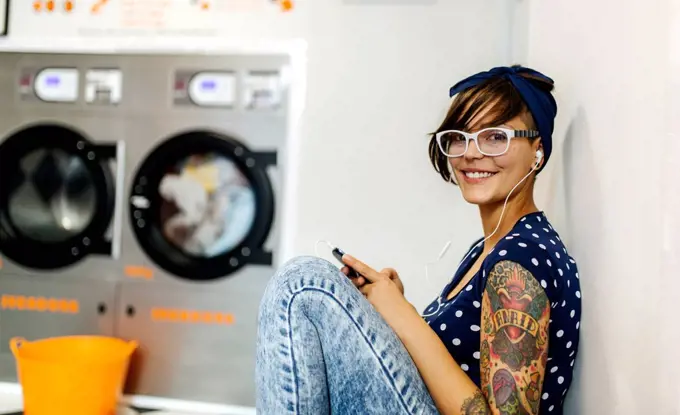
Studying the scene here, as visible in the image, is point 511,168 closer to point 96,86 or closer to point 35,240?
point 96,86

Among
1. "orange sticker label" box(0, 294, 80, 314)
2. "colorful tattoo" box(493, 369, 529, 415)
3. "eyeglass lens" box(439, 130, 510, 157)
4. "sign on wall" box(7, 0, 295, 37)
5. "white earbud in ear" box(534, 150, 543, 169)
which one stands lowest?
"orange sticker label" box(0, 294, 80, 314)

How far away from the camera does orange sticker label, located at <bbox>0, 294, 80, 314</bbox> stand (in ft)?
7.72

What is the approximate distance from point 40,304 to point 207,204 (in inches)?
33.0

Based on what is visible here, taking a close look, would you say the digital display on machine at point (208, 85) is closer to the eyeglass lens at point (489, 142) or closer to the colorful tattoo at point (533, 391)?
the eyeglass lens at point (489, 142)

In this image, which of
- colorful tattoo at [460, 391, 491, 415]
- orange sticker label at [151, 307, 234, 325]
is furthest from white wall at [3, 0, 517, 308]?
colorful tattoo at [460, 391, 491, 415]

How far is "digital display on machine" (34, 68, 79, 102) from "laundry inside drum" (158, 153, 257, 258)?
0.54 meters

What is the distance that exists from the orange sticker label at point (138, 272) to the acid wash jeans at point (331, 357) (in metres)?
1.38

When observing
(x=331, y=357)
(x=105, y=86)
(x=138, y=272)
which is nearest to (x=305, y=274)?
(x=331, y=357)

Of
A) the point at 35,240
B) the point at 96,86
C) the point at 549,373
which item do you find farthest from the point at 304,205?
the point at 549,373

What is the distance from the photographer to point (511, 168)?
46.5 inches

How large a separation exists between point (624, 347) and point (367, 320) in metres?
0.43

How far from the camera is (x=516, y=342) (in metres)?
0.91

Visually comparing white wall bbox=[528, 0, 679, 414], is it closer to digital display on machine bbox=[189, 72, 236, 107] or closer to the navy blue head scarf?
the navy blue head scarf

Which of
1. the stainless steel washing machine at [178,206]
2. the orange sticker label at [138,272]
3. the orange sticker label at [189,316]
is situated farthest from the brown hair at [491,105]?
the orange sticker label at [138,272]
